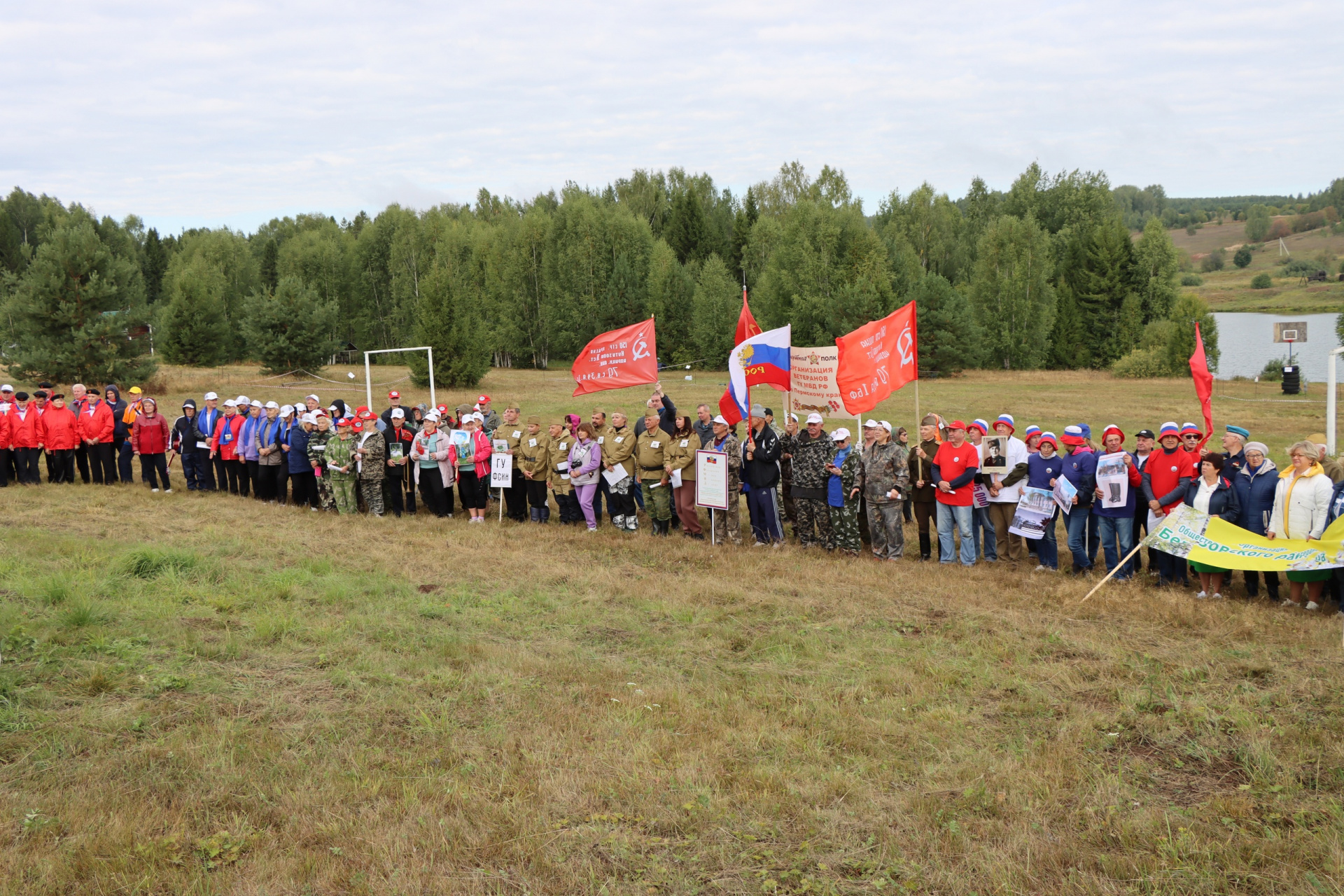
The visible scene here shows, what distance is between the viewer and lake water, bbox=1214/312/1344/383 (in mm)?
51812

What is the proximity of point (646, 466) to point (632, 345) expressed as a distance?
2.13m

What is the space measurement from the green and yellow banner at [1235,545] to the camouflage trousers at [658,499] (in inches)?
238

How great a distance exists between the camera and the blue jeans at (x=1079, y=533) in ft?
36.0

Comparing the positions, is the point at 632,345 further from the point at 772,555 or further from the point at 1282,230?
the point at 1282,230

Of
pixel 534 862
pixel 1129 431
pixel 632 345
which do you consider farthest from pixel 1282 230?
pixel 534 862

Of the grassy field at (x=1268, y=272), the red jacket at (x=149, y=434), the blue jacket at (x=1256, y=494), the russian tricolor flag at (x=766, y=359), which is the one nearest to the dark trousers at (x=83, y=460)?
the red jacket at (x=149, y=434)

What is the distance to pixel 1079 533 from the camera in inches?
436

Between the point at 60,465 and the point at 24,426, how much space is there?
2.93 ft

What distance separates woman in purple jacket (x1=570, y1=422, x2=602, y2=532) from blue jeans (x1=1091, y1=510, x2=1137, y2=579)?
6603mm

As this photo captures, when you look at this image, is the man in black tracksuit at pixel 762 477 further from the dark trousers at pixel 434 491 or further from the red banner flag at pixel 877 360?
the dark trousers at pixel 434 491

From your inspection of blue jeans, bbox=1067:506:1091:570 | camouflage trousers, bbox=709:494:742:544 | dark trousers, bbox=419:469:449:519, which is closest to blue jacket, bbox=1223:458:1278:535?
blue jeans, bbox=1067:506:1091:570

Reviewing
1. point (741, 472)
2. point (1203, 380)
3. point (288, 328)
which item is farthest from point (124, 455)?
point (288, 328)

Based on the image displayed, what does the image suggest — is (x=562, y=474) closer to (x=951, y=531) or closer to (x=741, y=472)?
(x=741, y=472)

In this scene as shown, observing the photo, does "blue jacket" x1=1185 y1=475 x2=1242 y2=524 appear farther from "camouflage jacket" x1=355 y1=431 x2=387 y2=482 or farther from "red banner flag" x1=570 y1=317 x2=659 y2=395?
"camouflage jacket" x1=355 y1=431 x2=387 y2=482
